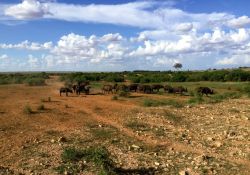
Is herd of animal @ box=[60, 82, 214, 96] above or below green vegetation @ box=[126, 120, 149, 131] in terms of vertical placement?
above

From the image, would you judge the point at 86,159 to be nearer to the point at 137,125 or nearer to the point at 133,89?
the point at 137,125

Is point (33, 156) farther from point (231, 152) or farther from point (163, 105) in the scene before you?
point (163, 105)

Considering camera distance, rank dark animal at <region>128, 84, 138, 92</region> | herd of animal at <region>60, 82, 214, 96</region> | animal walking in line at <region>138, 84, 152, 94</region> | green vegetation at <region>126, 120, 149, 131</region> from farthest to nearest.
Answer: dark animal at <region>128, 84, 138, 92</region>, animal walking in line at <region>138, 84, 152, 94</region>, herd of animal at <region>60, 82, 214, 96</region>, green vegetation at <region>126, 120, 149, 131</region>

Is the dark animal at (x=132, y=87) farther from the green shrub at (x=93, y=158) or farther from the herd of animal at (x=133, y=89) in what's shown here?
the green shrub at (x=93, y=158)

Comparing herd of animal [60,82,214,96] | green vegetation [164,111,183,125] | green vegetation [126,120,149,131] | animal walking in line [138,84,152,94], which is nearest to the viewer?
green vegetation [126,120,149,131]

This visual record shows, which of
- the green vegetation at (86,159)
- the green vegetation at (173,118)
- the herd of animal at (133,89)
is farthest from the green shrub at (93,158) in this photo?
the herd of animal at (133,89)

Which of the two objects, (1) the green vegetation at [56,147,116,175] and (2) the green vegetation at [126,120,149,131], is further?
(2) the green vegetation at [126,120,149,131]

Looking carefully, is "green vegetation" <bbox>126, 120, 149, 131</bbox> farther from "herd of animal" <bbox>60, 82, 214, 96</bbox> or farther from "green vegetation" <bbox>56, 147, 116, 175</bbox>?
"herd of animal" <bbox>60, 82, 214, 96</bbox>

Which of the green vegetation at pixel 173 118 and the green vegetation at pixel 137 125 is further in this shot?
the green vegetation at pixel 173 118

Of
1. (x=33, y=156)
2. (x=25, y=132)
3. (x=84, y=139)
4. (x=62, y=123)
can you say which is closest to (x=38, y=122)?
(x=62, y=123)

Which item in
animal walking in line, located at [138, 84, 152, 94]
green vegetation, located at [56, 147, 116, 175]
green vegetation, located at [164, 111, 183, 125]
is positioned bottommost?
green vegetation, located at [56, 147, 116, 175]

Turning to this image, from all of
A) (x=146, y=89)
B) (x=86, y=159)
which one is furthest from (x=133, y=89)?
(x=86, y=159)

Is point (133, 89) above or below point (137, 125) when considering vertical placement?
above

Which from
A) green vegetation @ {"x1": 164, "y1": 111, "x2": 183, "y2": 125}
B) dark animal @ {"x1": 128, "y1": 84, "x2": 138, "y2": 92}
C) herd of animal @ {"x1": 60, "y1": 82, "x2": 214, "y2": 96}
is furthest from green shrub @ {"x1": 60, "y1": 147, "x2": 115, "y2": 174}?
dark animal @ {"x1": 128, "y1": 84, "x2": 138, "y2": 92}
